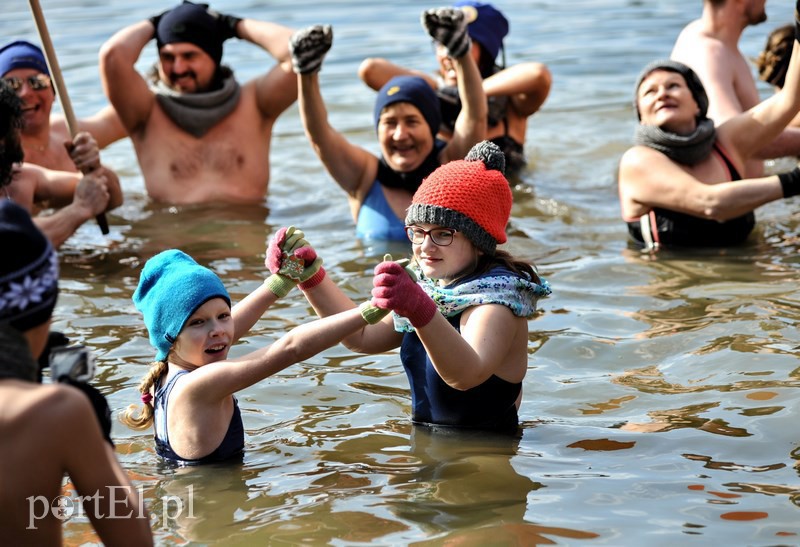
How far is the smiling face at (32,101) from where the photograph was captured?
8.07 meters

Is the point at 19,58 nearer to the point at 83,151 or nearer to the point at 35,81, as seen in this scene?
the point at 35,81

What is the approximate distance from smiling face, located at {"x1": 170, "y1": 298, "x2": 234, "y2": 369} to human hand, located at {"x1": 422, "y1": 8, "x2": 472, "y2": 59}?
10.7ft

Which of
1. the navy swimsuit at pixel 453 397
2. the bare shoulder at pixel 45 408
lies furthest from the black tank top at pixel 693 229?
the bare shoulder at pixel 45 408

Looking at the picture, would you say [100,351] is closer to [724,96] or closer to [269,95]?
[269,95]

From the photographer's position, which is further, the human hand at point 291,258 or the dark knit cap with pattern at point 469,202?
the human hand at point 291,258

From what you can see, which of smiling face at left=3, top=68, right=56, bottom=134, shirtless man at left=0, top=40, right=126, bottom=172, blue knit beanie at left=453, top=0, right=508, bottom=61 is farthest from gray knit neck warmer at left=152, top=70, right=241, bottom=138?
blue knit beanie at left=453, top=0, right=508, bottom=61

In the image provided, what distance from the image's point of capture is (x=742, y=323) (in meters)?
6.08

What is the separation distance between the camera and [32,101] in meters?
8.11

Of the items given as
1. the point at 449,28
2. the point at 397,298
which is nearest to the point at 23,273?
the point at 397,298

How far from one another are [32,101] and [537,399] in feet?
14.5

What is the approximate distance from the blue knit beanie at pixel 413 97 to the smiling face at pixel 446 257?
10.3 feet

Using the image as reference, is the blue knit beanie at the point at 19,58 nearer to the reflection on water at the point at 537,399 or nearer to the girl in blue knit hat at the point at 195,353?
the reflection on water at the point at 537,399

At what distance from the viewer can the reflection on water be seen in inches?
159

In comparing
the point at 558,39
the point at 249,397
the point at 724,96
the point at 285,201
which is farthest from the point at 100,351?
the point at 558,39
